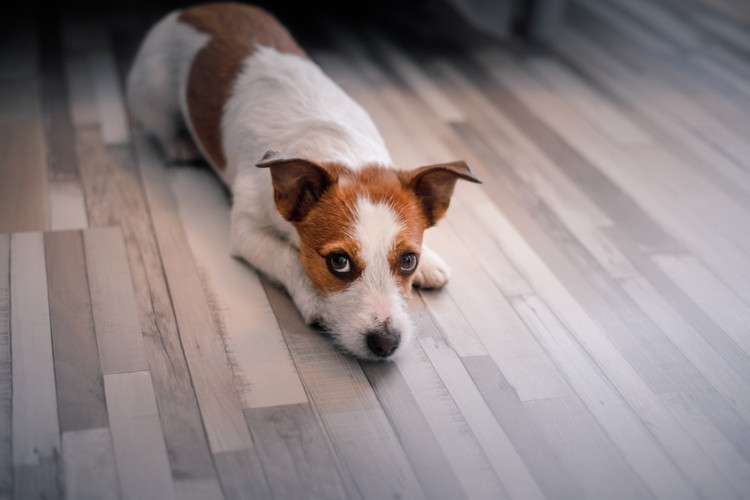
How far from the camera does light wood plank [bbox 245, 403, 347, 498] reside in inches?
79.7

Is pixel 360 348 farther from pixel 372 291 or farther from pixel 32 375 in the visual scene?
pixel 32 375

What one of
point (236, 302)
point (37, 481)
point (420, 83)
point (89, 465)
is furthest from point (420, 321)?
point (420, 83)

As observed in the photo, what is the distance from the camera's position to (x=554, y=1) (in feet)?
16.3

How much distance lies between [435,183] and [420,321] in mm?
436

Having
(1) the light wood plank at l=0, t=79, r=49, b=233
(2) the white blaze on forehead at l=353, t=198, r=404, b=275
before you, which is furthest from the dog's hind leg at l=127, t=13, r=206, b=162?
(2) the white blaze on forehead at l=353, t=198, r=404, b=275

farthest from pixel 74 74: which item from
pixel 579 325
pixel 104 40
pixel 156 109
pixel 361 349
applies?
pixel 579 325

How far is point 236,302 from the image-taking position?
8.81ft

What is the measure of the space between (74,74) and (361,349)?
98.9 inches

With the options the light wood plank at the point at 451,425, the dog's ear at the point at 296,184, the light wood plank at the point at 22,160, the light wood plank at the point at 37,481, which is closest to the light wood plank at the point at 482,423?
the light wood plank at the point at 451,425

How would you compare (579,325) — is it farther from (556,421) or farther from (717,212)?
(717,212)

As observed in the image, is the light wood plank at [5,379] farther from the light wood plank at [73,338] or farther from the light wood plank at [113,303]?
the light wood plank at [113,303]

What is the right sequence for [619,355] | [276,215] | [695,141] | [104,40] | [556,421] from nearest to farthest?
[556,421], [619,355], [276,215], [695,141], [104,40]

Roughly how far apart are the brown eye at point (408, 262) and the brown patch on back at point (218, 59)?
3.40ft

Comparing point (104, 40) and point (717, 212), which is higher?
point (717, 212)
